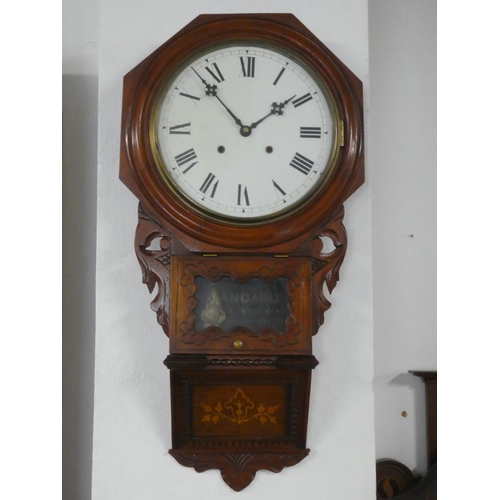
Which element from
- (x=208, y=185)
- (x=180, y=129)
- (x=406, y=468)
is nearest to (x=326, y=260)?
(x=208, y=185)

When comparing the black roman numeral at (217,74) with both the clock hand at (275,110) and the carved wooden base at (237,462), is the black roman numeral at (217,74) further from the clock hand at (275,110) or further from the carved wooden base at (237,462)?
the carved wooden base at (237,462)

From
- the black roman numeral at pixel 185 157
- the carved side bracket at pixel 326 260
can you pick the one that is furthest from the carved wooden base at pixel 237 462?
the black roman numeral at pixel 185 157

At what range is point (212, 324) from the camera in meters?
1.14

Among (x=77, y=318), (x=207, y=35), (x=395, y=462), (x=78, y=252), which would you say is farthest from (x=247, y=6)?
(x=395, y=462)

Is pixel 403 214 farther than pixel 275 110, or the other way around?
pixel 403 214

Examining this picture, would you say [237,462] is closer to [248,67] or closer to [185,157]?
[185,157]

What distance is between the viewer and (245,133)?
117 centimetres

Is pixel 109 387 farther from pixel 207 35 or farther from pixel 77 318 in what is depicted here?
pixel 207 35

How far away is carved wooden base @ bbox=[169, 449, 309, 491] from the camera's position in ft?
3.94

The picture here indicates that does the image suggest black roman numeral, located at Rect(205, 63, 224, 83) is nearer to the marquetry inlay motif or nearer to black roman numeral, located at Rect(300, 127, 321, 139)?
black roman numeral, located at Rect(300, 127, 321, 139)

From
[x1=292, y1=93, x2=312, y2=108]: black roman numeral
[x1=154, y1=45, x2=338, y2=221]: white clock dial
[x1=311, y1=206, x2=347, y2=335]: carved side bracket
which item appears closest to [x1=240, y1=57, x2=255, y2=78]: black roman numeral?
[x1=154, y1=45, x2=338, y2=221]: white clock dial

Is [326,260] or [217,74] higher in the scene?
[217,74]

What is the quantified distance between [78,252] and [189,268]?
16.5 inches

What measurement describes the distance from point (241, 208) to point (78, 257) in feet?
1.66
